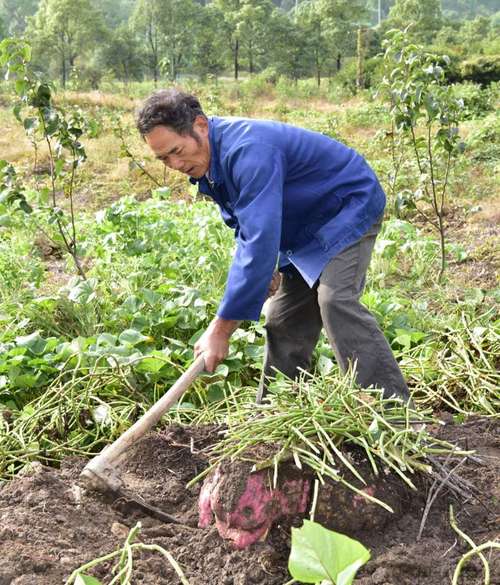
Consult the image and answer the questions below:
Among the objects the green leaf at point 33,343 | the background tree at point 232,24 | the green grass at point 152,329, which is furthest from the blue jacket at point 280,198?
the background tree at point 232,24

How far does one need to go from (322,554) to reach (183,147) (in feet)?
5.29

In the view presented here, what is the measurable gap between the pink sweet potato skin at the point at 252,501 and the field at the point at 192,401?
0.12 feet

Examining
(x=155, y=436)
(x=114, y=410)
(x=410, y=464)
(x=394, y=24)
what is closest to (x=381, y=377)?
(x=410, y=464)

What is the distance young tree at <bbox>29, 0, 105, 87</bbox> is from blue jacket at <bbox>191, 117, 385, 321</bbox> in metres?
29.6

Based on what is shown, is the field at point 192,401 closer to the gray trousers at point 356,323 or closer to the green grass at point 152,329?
the green grass at point 152,329

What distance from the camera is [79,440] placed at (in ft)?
9.14

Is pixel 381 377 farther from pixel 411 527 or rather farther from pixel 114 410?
pixel 114 410

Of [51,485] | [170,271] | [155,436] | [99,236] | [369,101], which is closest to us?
[51,485]

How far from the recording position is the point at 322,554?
1.02 metres

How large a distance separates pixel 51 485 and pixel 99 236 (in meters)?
3.02

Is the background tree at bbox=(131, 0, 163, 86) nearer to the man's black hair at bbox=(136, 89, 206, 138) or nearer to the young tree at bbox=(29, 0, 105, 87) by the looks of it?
the young tree at bbox=(29, 0, 105, 87)

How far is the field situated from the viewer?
6.38 feet

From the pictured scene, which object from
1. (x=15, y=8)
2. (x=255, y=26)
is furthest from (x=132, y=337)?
(x=15, y=8)

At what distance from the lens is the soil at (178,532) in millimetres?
1837
